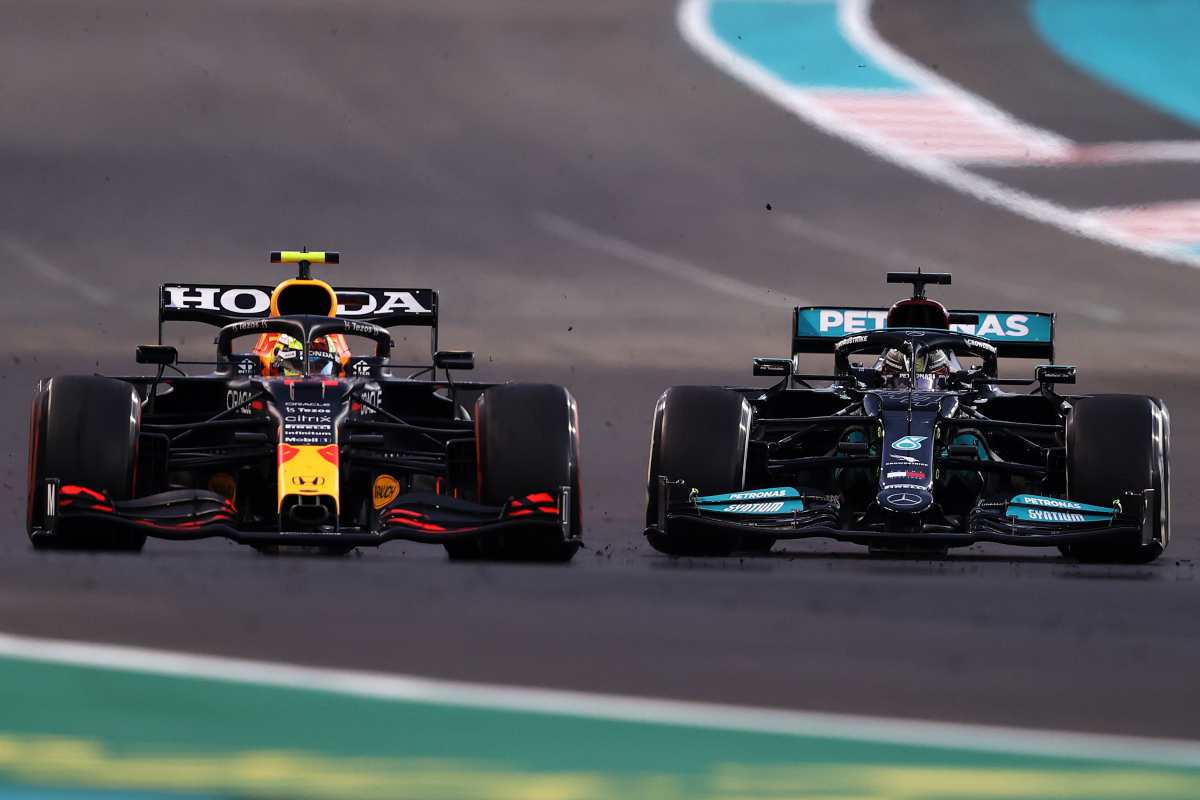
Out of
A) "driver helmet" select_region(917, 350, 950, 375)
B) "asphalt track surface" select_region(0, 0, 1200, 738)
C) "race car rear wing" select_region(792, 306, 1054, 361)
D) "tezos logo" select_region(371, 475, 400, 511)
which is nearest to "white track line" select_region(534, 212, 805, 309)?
"asphalt track surface" select_region(0, 0, 1200, 738)

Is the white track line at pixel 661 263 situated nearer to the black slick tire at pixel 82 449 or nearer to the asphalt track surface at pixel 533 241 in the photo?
the asphalt track surface at pixel 533 241

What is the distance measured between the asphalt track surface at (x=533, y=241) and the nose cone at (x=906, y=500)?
13.7 inches

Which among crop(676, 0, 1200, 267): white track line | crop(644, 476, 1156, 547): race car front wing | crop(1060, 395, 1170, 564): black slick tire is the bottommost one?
crop(644, 476, 1156, 547): race car front wing

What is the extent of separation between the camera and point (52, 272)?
93.8 ft

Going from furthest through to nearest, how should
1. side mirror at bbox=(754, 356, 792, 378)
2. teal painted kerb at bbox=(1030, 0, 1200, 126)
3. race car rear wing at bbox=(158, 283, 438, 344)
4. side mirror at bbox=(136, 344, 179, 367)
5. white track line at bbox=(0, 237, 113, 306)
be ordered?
teal painted kerb at bbox=(1030, 0, 1200, 126) < white track line at bbox=(0, 237, 113, 306) < race car rear wing at bbox=(158, 283, 438, 344) < side mirror at bbox=(754, 356, 792, 378) < side mirror at bbox=(136, 344, 179, 367)

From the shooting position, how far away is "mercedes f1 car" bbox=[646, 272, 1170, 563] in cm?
1409

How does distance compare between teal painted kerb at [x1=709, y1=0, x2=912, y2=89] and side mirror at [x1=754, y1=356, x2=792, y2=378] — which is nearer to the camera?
side mirror at [x1=754, y1=356, x2=792, y2=378]

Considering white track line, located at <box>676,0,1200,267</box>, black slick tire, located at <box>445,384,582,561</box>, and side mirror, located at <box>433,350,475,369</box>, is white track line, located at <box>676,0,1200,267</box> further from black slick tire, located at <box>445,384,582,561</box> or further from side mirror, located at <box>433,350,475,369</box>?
black slick tire, located at <box>445,384,582,561</box>

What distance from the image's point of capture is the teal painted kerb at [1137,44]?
115 feet

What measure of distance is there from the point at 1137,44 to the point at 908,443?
77.5 ft

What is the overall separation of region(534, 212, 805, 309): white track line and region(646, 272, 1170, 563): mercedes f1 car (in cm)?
1277

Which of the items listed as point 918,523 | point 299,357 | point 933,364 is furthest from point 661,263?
point 918,523

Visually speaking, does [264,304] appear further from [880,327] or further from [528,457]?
[880,327]

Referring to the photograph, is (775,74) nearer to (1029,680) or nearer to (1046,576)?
(1046,576)
